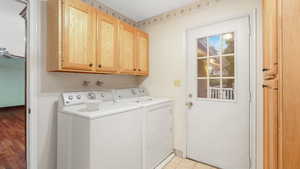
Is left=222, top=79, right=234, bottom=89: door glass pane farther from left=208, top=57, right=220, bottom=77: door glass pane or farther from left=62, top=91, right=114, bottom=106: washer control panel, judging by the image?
left=62, top=91, right=114, bottom=106: washer control panel

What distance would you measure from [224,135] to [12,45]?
559cm

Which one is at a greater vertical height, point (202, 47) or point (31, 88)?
→ point (202, 47)

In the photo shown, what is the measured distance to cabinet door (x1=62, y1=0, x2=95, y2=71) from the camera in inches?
55.9

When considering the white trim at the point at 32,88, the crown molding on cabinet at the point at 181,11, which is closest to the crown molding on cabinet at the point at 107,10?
the crown molding on cabinet at the point at 181,11

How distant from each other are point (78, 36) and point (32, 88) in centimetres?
74

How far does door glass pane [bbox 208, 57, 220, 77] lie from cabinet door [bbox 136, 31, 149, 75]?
1101 millimetres

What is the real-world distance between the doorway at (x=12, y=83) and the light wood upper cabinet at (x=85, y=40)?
15.8 inches

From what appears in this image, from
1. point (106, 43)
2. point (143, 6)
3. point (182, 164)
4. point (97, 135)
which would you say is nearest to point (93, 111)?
point (97, 135)

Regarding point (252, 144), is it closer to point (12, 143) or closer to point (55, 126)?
point (55, 126)

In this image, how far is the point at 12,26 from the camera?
308 centimetres

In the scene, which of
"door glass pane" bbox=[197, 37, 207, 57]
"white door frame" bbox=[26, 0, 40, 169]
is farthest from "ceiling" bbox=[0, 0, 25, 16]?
"door glass pane" bbox=[197, 37, 207, 57]

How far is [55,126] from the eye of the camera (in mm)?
1593

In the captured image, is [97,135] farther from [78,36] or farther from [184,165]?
[184,165]

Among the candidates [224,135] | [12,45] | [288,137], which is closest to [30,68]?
[288,137]
